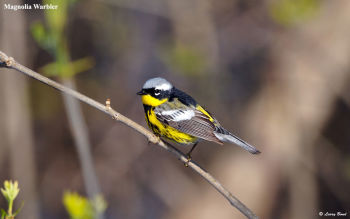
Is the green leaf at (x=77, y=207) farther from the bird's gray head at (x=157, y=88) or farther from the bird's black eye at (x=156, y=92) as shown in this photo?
the bird's black eye at (x=156, y=92)

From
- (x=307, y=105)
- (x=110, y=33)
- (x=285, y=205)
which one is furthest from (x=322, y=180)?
(x=110, y=33)

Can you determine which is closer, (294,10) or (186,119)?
(186,119)

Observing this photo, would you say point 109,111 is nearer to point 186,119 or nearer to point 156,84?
point 156,84

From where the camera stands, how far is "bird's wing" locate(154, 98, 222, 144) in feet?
12.6

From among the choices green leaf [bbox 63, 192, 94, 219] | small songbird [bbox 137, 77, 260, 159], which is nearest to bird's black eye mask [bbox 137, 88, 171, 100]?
small songbird [bbox 137, 77, 260, 159]

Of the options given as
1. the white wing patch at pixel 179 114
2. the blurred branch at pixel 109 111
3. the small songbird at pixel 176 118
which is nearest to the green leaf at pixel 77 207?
the blurred branch at pixel 109 111

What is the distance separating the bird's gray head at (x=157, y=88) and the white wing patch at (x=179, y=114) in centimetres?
21

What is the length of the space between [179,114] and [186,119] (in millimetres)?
106

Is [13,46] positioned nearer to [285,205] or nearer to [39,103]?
[39,103]

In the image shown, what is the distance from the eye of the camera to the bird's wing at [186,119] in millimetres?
3851

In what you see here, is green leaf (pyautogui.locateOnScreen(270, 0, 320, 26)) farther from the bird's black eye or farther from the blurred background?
the bird's black eye

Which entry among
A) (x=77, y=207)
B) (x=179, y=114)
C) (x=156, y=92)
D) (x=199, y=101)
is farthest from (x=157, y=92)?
(x=199, y=101)

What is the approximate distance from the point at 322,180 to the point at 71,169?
4.76m

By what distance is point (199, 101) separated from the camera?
7.19 metres
